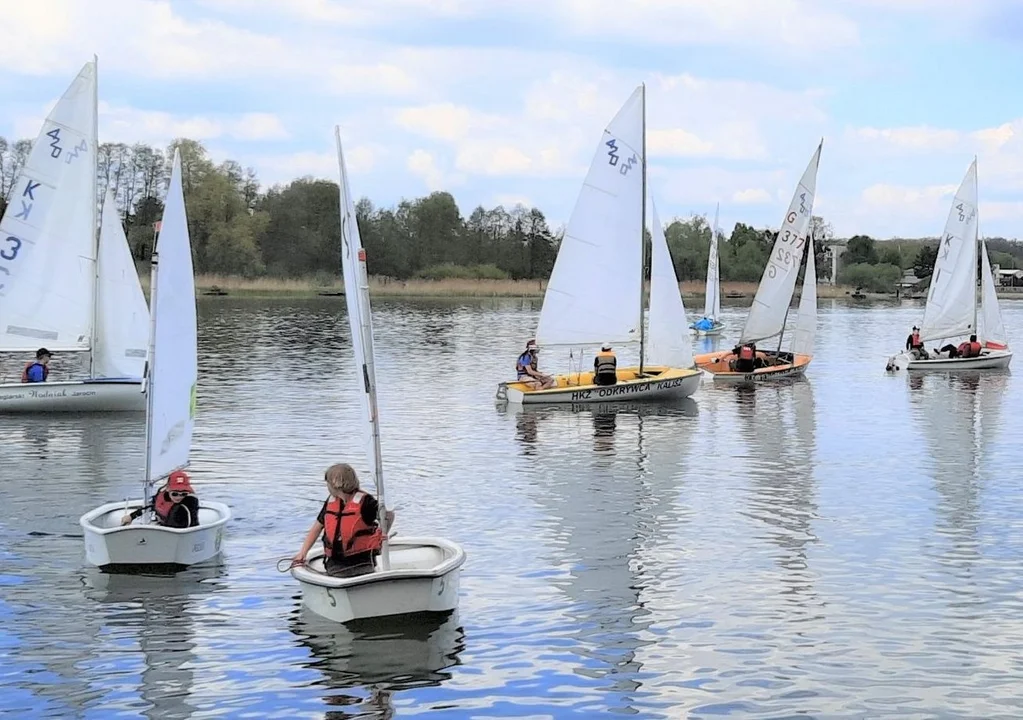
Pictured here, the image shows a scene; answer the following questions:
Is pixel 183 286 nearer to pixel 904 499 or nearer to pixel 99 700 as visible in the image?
pixel 99 700

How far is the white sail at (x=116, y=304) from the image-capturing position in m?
28.1

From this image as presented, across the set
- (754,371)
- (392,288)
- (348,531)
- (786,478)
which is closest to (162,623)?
(348,531)

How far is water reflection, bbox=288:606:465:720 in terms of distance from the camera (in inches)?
414

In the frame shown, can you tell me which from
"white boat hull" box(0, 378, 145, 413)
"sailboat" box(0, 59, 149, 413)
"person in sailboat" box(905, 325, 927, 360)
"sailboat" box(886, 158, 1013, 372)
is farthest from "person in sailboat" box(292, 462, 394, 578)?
"sailboat" box(886, 158, 1013, 372)

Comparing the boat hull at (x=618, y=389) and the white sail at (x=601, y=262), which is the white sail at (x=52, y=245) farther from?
the white sail at (x=601, y=262)

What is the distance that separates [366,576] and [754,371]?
28456mm

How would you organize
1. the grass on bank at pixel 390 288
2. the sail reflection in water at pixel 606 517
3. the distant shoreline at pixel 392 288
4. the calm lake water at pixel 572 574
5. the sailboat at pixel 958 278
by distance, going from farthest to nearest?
1. the grass on bank at pixel 390 288
2. the distant shoreline at pixel 392 288
3. the sailboat at pixel 958 278
4. the sail reflection in water at pixel 606 517
5. the calm lake water at pixel 572 574

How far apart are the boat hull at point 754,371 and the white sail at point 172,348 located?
Answer: 2488cm

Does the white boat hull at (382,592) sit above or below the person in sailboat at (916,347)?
below

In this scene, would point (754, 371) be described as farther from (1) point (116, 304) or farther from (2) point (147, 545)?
(2) point (147, 545)

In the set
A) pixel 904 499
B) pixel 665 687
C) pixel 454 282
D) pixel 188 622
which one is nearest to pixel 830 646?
pixel 665 687

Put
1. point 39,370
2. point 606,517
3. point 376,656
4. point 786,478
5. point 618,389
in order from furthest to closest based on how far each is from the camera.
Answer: point 618,389
point 39,370
point 786,478
point 606,517
point 376,656

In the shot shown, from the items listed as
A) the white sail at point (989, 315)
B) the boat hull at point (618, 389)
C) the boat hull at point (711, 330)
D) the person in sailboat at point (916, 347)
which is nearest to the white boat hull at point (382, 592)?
the boat hull at point (618, 389)

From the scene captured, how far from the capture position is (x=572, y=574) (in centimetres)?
1464
